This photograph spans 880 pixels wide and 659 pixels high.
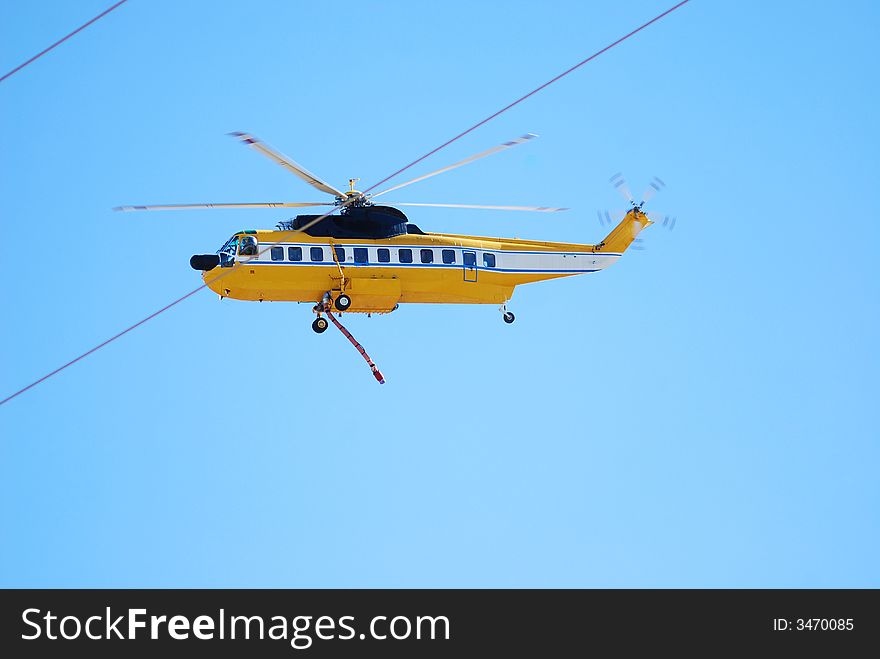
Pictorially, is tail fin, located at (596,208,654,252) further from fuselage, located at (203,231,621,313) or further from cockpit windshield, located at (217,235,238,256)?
cockpit windshield, located at (217,235,238,256)

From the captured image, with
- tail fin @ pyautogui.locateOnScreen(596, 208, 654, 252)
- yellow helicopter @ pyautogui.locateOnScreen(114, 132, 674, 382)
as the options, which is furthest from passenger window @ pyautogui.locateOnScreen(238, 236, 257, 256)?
tail fin @ pyautogui.locateOnScreen(596, 208, 654, 252)

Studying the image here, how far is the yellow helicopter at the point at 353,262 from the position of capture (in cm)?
6719

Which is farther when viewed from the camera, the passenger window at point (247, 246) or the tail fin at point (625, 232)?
the tail fin at point (625, 232)

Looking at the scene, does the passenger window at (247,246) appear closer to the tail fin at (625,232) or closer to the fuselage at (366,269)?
the fuselage at (366,269)

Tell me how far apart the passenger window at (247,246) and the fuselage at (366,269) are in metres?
0.03

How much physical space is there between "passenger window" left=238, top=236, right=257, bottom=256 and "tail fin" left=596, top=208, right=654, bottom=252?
10814 millimetres

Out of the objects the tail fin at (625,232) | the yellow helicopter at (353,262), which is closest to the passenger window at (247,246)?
the yellow helicopter at (353,262)

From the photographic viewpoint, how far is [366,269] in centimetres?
6769

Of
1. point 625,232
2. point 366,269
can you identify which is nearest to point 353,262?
point 366,269

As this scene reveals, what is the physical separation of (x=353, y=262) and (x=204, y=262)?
415cm

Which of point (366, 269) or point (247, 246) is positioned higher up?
point (247, 246)

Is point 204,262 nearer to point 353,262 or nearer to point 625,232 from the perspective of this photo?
point 353,262

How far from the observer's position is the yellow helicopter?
67.2 metres
